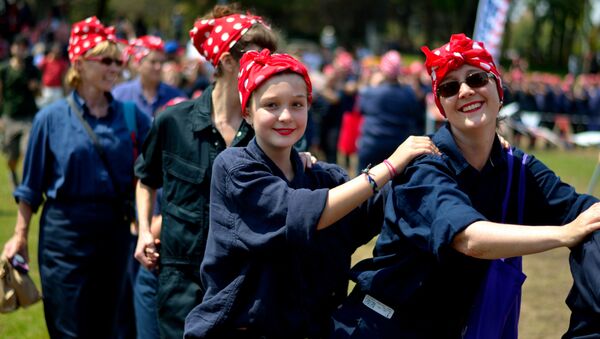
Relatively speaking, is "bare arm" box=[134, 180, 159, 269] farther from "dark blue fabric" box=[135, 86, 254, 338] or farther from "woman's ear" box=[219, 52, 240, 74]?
"woman's ear" box=[219, 52, 240, 74]

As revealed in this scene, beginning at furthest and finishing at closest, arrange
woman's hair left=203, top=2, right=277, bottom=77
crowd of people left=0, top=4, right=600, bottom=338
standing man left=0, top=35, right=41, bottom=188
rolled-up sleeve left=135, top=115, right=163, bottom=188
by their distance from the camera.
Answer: standing man left=0, top=35, right=41, bottom=188, rolled-up sleeve left=135, top=115, right=163, bottom=188, woman's hair left=203, top=2, right=277, bottom=77, crowd of people left=0, top=4, right=600, bottom=338

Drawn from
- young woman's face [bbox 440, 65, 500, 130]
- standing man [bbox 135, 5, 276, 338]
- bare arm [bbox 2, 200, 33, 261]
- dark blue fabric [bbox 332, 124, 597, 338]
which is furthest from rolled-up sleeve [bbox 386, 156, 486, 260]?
bare arm [bbox 2, 200, 33, 261]

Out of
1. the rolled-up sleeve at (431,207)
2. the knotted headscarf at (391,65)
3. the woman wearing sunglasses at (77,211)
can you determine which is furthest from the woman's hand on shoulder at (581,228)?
the knotted headscarf at (391,65)

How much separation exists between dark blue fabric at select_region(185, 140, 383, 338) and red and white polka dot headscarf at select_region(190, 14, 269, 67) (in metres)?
0.89

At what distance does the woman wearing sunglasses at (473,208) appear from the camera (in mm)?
A: 3023

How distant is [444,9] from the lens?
63.2 metres

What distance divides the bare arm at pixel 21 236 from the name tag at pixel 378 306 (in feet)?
8.56

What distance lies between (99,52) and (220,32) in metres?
1.59

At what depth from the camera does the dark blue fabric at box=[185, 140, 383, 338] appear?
3.01 m

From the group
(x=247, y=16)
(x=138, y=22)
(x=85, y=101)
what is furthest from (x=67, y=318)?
(x=138, y=22)

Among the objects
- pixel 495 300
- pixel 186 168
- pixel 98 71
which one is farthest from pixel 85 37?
pixel 495 300

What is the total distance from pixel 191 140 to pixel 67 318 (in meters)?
1.61

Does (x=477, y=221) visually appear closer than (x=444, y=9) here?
Yes

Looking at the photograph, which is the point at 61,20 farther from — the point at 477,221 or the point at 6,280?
the point at 477,221
